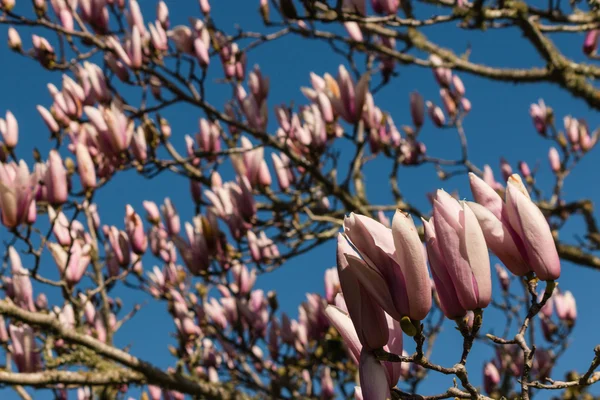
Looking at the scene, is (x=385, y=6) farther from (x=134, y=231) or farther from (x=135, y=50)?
(x=134, y=231)

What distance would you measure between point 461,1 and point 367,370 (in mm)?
2742

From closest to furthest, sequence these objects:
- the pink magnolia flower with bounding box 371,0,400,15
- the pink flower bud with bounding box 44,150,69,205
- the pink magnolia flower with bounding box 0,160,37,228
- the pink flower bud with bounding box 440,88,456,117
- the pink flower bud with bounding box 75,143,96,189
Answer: the pink magnolia flower with bounding box 0,160,37,228 → the pink flower bud with bounding box 44,150,69,205 → the pink flower bud with bounding box 75,143,96,189 → the pink magnolia flower with bounding box 371,0,400,15 → the pink flower bud with bounding box 440,88,456,117

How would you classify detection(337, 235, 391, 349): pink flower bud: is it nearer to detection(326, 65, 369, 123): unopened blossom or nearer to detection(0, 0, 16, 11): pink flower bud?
detection(326, 65, 369, 123): unopened blossom

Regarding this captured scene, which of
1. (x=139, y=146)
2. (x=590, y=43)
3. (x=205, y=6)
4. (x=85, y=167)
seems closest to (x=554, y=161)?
(x=590, y=43)

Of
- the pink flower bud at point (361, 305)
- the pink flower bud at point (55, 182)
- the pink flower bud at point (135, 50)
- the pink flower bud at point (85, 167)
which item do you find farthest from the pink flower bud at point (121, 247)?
the pink flower bud at point (361, 305)

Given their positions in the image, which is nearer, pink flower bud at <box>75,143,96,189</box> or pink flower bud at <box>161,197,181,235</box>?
pink flower bud at <box>75,143,96,189</box>

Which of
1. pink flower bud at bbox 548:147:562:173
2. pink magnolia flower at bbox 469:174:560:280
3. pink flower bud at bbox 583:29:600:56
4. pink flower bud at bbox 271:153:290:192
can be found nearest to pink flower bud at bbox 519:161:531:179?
pink flower bud at bbox 548:147:562:173

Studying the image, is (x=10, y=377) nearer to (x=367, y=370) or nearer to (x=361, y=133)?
(x=367, y=370)

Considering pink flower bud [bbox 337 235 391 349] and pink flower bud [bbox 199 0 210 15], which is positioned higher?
pink flower bud [bbox 199 0 210 15]

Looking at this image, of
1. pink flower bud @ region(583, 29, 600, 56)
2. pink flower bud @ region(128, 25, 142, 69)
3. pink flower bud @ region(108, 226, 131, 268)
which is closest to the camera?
pink flower bud @ region(108, 226, 131, 268)

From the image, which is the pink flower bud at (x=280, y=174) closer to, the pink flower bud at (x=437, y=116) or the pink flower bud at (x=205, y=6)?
the pink flower bud at (x=205, y=6)

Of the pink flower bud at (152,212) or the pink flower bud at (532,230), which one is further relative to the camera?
the pink flower bud at (152,212)

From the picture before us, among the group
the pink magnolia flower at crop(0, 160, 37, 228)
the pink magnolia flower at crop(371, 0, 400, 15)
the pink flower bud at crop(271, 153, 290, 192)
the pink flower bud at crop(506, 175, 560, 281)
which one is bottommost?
the pink flower bud at crop(506, 175, 560, 281)

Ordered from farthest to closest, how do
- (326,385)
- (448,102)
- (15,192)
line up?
(448,102) → (326,385) → (15,192)
